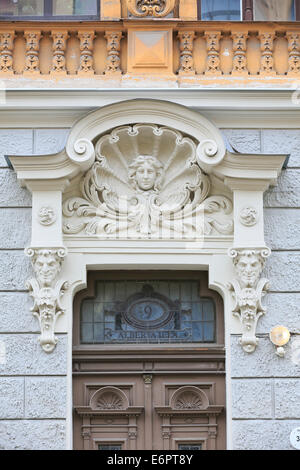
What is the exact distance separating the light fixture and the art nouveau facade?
44mm

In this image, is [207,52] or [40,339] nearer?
[40,339]

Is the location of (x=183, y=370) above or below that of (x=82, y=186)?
below

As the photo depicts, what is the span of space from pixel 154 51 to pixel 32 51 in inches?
45.3

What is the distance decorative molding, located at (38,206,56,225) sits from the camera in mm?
10664

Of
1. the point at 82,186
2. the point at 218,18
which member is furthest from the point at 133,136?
the point at 218,18

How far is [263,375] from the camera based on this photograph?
34.4 ft

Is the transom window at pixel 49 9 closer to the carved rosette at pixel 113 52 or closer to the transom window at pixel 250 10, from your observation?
the carved rosette at pixel 113 52

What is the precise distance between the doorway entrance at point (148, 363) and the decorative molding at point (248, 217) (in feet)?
2.31

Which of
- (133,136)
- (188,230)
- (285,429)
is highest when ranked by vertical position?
(133,136)

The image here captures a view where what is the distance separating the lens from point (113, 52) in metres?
11.2

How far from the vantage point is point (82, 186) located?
10953 millimetres

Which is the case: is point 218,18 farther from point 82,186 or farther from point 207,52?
point 82,186

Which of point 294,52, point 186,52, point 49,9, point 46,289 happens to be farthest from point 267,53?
point 46,289

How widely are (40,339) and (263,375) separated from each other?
6.52 feet
